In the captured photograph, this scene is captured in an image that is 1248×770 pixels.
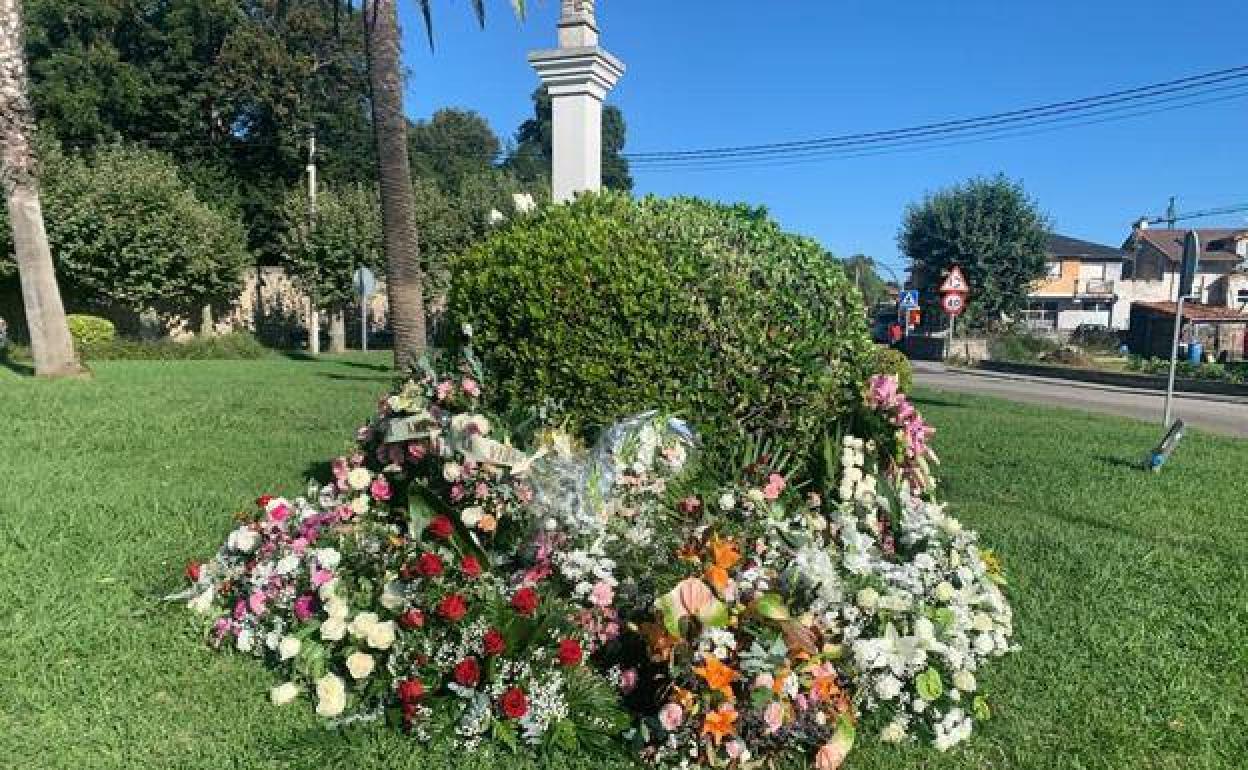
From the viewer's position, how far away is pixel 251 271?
31.7 metres

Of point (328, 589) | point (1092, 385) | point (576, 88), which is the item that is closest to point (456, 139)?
point (1092, 385)

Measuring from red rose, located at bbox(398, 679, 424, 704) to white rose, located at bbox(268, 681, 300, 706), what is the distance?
1.43 feet

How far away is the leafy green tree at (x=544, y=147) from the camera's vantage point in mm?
68812

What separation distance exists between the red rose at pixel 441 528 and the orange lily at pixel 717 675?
3.94 ft

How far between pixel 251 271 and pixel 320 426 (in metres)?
25.9

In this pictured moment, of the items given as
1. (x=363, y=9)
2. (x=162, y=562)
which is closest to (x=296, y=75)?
(x=363, y=9)

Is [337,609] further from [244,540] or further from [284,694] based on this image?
[244,540]

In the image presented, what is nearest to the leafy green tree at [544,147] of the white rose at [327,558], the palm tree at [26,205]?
the palm tree at [26,205]

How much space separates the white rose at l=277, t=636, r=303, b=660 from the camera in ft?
9.82

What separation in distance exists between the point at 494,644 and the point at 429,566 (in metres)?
0.43

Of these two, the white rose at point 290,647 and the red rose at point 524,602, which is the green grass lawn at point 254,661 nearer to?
the white rose at point 290,647

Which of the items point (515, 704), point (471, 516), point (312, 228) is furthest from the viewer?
point (312, 228)

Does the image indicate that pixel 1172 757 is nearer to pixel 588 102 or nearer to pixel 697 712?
pixel 697 712

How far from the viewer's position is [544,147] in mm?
76688
